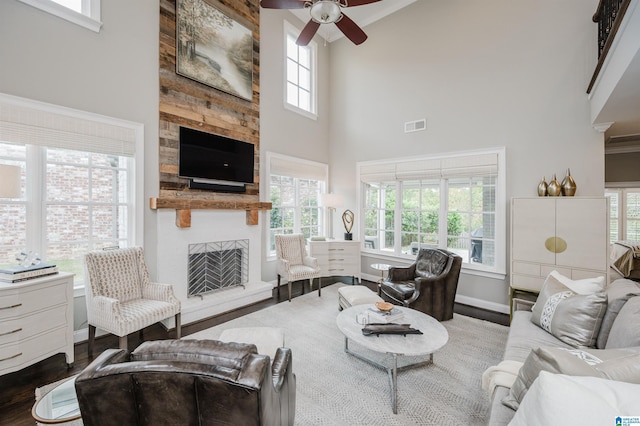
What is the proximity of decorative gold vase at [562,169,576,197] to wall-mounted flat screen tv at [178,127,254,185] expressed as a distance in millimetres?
4307

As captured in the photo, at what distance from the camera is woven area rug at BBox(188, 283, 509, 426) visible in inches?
78.1

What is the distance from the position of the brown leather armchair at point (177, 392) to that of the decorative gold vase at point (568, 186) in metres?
4.10

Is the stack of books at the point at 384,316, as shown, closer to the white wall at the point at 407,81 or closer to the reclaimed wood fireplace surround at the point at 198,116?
the white wall at the point at 407,81

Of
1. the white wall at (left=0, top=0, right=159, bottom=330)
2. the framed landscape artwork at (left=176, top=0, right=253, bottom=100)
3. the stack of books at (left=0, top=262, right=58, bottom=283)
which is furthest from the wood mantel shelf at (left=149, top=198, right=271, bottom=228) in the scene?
the framed landscape artwork at (left=176, top=0, right=253, bottom=100)

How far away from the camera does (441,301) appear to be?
3535 millimetres

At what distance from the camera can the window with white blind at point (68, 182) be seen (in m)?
2.64

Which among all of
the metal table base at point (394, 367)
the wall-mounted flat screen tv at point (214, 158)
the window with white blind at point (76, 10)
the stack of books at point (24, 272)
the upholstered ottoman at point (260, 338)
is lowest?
the metal table base at point (394, 367)

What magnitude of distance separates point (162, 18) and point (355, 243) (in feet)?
14.5

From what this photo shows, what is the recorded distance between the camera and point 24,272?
2.30 meters

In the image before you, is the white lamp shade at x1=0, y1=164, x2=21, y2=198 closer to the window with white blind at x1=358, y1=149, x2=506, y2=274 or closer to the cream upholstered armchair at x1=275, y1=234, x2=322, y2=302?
the cream upholstered armchair at x1=275, y1=234, x2=322, y2=302

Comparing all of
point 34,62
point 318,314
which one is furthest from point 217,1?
point 318,314

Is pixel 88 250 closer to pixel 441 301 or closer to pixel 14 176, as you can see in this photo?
pixel 14 176

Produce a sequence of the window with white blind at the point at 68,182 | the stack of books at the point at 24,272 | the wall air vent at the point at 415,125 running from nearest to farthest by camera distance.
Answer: the stack of books at the point at 24,272 → the window with white blind at the point at 68,182 → the wall air vent at the point at 415,125

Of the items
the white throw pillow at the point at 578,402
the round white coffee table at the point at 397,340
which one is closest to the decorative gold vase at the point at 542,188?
the round white coffee table at the point at 397,340
